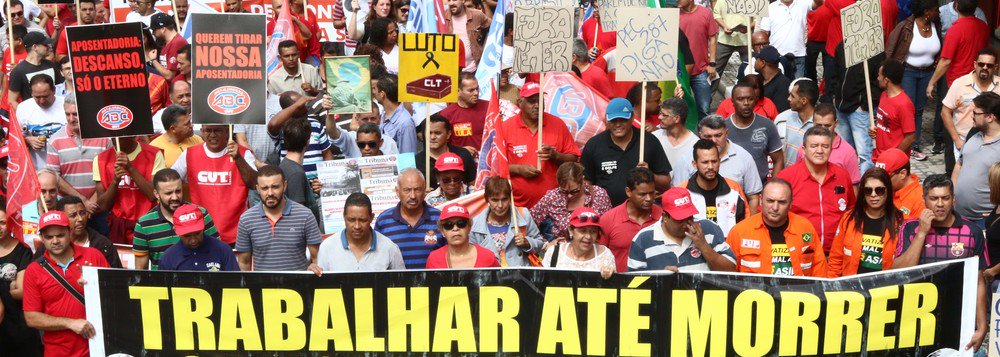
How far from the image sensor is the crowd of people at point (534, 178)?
9.98 m

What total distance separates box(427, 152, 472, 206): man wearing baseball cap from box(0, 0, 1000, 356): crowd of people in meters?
0.02

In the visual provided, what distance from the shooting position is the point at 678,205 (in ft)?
32.0

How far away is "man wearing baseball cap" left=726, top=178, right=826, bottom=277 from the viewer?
32.8 feet

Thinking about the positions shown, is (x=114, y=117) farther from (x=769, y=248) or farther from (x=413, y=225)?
(x=769, y=248)

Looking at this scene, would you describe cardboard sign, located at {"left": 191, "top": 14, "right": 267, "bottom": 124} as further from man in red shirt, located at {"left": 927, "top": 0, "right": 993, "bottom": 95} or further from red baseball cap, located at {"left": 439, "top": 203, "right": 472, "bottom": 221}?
man in red shirt, located at {"left": 927, "top": 0, "right": 993, "bottom": 95}

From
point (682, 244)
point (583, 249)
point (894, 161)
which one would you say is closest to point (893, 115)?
point (894, 161)

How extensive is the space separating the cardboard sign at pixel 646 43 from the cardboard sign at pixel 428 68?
1.38 metres

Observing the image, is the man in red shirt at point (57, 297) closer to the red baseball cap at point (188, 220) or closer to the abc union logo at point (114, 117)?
the red baseball cap at point (188, 220)

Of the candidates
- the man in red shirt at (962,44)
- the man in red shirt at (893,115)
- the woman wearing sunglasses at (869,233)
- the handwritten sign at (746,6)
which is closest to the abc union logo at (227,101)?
the woman wearing sunglasses at (869,233)

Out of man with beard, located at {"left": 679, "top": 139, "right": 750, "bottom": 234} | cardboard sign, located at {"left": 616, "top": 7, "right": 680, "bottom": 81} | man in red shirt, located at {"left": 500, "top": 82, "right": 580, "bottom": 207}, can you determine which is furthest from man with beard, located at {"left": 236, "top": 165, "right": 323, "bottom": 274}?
cardboard sign, located at {"left": 616, "top": 7, "right": 680, "bottom": 81}

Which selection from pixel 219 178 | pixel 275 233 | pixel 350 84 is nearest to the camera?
pixel 275 233

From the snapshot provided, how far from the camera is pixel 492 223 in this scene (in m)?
10.9

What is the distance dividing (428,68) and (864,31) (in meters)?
4.04

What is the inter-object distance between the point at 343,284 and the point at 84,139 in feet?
11.5
